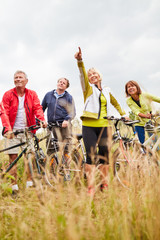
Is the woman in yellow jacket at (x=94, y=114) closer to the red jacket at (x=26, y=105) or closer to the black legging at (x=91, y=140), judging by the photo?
the black legging at (x=91, y=140)

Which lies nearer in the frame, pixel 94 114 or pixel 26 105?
pixel 94 114

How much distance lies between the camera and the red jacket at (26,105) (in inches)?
130

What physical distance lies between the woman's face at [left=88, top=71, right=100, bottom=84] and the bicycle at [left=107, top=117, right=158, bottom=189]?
27.5 inches

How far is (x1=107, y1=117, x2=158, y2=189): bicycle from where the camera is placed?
2.08 m

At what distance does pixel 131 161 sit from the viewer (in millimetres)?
2352

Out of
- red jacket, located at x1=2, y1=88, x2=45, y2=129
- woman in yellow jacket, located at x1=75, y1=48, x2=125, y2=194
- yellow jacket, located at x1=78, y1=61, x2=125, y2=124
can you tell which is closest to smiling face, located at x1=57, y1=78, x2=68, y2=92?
red jacket, located at x1=2, y1=88, x2=45, y2=129

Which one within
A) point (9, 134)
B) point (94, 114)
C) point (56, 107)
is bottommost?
point (9, 134)

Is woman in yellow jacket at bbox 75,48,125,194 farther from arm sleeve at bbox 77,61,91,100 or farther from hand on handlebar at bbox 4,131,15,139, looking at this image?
hand on handlebar at bbox 4,131,15,139

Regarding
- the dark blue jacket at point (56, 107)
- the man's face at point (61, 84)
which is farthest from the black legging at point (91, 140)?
the man's face at point (61, 84)

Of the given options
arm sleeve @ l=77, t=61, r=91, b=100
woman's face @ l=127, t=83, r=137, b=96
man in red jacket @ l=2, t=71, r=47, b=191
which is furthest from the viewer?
woman's face @ l=127, t=83, r=137, b=96

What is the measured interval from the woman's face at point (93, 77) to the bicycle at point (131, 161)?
0.70 m

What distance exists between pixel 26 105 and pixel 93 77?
124 cm

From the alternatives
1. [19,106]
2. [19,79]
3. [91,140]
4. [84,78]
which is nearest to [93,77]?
[84,78]

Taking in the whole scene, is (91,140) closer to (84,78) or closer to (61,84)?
(84,78)
